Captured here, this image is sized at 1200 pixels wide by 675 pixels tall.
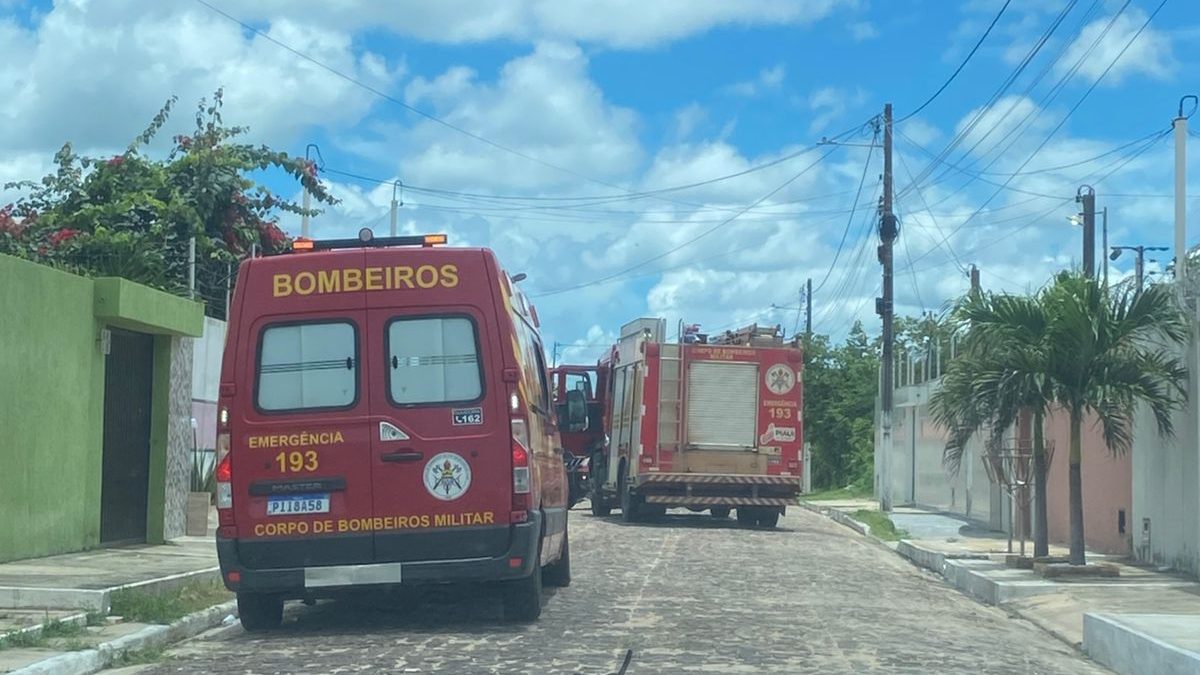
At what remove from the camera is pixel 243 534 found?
10367 mm

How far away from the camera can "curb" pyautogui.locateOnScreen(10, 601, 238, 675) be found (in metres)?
8.91

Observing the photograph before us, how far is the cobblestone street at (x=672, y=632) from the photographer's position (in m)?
9.48

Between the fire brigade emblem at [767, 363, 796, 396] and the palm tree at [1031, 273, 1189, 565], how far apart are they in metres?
9.47

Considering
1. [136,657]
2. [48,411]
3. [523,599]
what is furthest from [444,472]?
[48,411]

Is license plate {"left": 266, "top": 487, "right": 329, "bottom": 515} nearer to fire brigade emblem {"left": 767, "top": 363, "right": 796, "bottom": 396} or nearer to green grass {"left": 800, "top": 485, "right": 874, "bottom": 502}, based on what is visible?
fire brigade emblem {"left": 767, "top": 363, "right": 796, "bottom": 396}

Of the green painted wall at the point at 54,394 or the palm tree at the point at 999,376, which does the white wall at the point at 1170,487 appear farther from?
the green painted wall at the point at 54,394

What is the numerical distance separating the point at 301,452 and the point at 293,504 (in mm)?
366

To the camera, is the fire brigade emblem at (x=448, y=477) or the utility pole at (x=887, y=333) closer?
the fire brigade emblem at (x=448, y=477)

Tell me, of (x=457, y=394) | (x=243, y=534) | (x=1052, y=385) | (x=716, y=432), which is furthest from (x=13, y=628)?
(x=716, y=432)

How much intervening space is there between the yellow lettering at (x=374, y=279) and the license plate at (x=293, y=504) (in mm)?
1518

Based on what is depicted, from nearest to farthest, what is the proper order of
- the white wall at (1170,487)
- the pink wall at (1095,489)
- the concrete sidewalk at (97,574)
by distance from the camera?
the concrete sidewalk at (97,574) → the white wall at (1170,487) → the pink wall at (1095,489)

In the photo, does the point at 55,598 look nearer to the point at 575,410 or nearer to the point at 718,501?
the point at 575,410

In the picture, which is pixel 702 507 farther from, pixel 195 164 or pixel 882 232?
pixel 195 164

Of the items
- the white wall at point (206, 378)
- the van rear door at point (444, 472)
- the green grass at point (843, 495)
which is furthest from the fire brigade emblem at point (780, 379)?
the green grass at point (843, 495)
